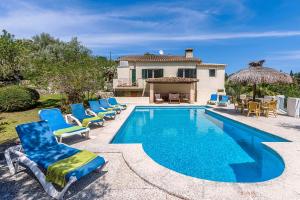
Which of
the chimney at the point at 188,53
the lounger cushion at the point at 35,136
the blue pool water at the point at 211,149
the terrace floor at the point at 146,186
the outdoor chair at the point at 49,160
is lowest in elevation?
the blue pool water at the point at 211,149

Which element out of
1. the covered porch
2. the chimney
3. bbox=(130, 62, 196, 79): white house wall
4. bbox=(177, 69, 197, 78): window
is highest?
the chimney

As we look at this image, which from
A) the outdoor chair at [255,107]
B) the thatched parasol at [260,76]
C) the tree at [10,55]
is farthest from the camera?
the tree at [10,55]

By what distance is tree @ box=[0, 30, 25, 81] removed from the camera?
50.7ft

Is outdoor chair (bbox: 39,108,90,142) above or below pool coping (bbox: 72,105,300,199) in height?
above

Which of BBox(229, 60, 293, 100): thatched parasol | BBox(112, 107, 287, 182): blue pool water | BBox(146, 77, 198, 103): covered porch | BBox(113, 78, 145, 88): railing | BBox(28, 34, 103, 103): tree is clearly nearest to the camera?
BBox(112, 107, 287, 182): blue pool water

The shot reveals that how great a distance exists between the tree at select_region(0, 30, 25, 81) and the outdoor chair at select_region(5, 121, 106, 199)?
43.8ft

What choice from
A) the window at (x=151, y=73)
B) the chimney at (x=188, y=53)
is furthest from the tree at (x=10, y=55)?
the chimney at (x=188, y=53)

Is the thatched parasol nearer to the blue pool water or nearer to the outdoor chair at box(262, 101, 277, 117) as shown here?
the outdoor chair at box(262, 101, 277, 117)

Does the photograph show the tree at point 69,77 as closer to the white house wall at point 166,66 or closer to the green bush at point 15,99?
the green bush at point 15,99

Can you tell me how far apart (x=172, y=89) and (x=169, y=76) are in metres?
1.86

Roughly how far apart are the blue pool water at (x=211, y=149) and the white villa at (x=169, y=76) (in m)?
13.5

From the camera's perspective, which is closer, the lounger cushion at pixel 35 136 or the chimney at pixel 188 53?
the lounger cushion at pixel 35 136

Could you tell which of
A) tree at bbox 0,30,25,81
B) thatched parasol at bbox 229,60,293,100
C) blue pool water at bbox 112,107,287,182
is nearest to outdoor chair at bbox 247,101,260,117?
blue pool water at bbox 112,107,287,182

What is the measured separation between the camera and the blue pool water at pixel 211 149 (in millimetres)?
5996
